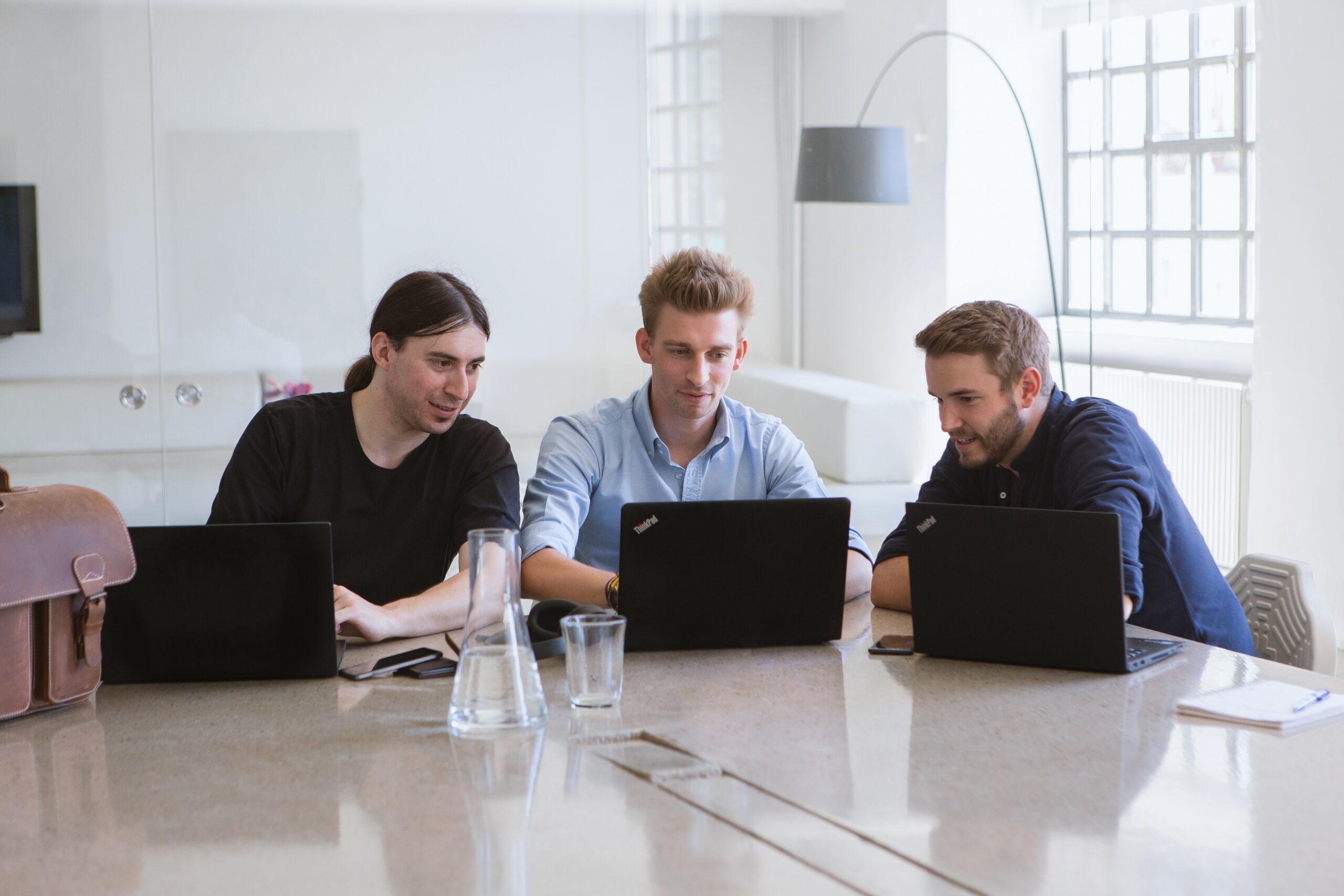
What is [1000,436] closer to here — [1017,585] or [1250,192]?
[1017,585]

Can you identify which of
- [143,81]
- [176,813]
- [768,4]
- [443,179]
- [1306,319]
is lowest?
[176,813]

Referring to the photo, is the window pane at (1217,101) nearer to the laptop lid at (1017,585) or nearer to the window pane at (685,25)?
the window pane at (685,25)

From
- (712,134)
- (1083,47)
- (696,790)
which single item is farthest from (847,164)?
(696,790)

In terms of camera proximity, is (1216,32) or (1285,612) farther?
(1216,32)

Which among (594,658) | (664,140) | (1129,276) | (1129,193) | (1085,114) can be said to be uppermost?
(1085,114)

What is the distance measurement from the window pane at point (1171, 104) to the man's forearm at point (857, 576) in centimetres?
324

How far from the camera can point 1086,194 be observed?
178 inches

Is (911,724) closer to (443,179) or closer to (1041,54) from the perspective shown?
(443,179)

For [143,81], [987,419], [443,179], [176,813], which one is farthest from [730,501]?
[143,81]

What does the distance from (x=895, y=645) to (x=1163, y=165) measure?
362cm

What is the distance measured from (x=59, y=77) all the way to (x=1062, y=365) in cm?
330

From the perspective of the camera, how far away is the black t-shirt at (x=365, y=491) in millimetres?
2148

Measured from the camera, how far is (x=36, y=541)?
149cm

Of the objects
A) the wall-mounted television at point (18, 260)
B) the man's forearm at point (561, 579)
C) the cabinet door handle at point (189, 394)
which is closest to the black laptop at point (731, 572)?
the man's forearm at point (561, 579)
